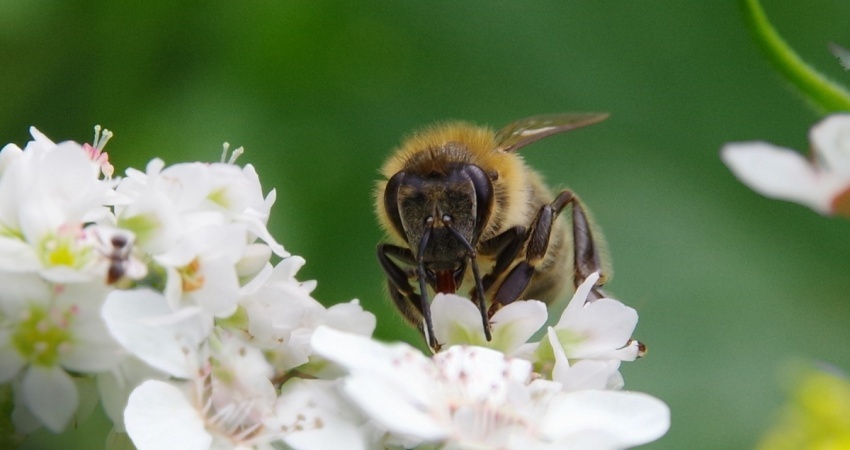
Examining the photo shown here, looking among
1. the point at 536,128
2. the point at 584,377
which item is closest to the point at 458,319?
the point at 584,377

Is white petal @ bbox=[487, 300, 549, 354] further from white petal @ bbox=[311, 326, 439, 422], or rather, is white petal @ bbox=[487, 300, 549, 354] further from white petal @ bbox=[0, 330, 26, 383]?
white petal @ bbox=[0, 330, 26, 383]

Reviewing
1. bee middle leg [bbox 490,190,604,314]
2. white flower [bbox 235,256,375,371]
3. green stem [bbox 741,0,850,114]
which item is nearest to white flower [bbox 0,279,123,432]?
white flower [bbox 235,256,375,371]

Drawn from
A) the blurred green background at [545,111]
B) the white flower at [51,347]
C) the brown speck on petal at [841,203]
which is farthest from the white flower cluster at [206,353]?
the blurred green background at [545,111]

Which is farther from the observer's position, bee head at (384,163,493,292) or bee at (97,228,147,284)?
bee head at (384,163,493,292)

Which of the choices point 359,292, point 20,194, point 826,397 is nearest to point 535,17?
point 359,292

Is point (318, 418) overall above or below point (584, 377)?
below

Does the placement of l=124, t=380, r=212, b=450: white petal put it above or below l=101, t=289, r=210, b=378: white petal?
below

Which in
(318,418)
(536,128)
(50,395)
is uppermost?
(536,128)

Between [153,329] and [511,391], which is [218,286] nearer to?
[153,329]
